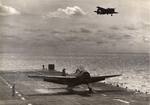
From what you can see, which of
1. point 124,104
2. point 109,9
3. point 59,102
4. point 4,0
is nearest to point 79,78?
point 59,102

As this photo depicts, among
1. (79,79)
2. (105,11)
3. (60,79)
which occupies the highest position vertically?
(105,11)

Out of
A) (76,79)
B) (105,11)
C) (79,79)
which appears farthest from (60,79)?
(105,11)

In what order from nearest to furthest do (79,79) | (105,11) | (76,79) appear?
(105,11) < (79,79) < (76,79)

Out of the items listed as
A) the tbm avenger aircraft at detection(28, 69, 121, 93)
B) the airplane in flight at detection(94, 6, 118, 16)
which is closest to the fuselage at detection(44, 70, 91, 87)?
the tbm avenger aircraft at detection(28, 69, 121, 93)

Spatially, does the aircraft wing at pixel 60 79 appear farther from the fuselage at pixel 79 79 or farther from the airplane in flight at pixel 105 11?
the airplane in flight at pixel 105 11

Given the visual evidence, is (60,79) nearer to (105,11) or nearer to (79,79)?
(79,79)

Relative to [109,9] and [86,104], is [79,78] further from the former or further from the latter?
[109,9]

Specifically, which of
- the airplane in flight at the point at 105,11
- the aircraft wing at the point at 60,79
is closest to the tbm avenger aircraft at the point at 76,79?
the aircraft wing at the point at 60,79

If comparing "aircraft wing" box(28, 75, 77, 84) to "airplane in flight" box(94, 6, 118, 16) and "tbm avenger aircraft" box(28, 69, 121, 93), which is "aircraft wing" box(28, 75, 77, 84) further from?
"airplane in flight" box(94, 6, 118, 16)

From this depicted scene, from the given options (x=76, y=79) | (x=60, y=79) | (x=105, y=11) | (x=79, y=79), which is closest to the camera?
(x=105, y=11)

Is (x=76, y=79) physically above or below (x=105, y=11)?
below

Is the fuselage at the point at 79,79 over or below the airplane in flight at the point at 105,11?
below
